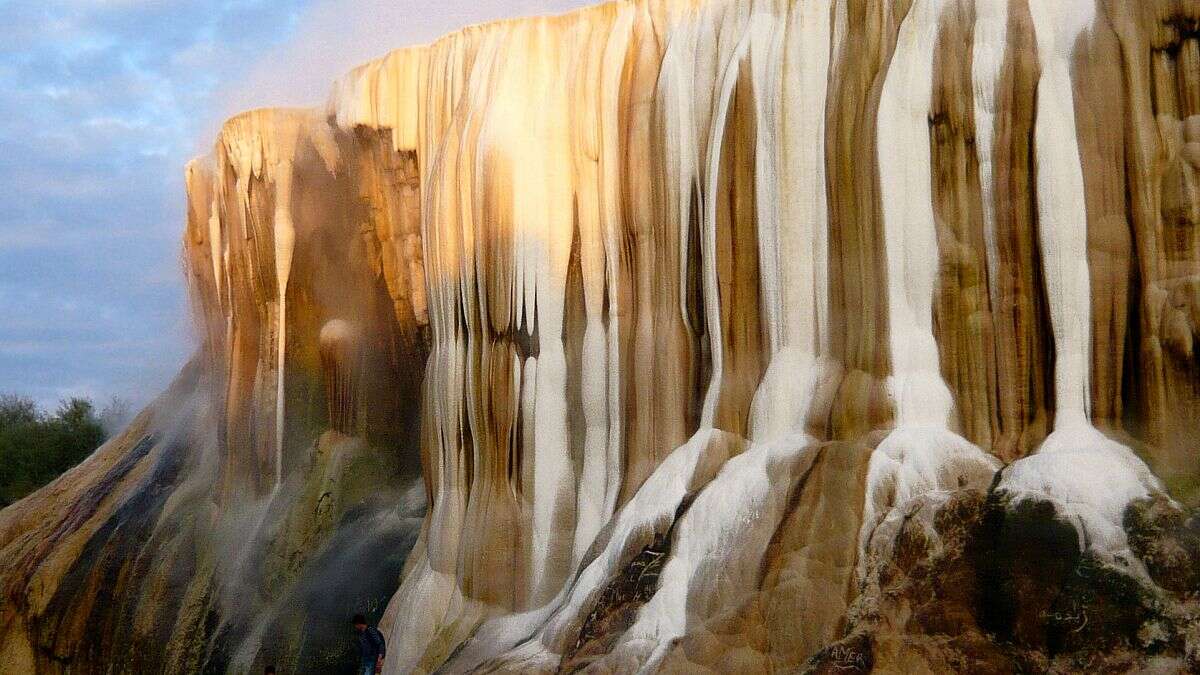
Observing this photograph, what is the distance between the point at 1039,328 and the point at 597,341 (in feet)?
11.0

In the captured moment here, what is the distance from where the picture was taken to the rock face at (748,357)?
7707 mm

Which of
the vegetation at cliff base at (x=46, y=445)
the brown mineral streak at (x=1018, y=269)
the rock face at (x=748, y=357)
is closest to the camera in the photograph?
the rock face at (x=748, y=357)

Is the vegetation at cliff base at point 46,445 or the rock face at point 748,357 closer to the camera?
the rock face at point 748,357

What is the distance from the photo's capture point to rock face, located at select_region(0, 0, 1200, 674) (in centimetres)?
771

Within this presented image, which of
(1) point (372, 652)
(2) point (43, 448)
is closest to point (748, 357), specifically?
(1) point (372, 652)

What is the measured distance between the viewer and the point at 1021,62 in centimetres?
859

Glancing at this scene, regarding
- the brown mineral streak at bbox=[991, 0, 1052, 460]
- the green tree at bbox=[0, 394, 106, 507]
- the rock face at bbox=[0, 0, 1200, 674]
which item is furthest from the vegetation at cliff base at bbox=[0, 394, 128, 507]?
the brown mineral streak at bbox=[991, 0, 1052, 460]

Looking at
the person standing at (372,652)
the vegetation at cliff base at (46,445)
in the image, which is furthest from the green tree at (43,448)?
the person standing at (372,652)

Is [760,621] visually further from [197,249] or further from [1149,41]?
[197,249]

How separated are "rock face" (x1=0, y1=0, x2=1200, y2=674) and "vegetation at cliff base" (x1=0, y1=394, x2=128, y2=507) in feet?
39.9

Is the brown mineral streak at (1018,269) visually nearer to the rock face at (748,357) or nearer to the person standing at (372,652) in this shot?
the rock face at (748,357)

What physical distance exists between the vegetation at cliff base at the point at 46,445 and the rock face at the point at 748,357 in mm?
12161

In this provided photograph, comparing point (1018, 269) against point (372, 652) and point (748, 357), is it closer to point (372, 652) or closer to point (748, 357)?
point (748, 357)

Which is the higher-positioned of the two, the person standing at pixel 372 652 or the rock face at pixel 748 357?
the rock face at pixel 748 357
